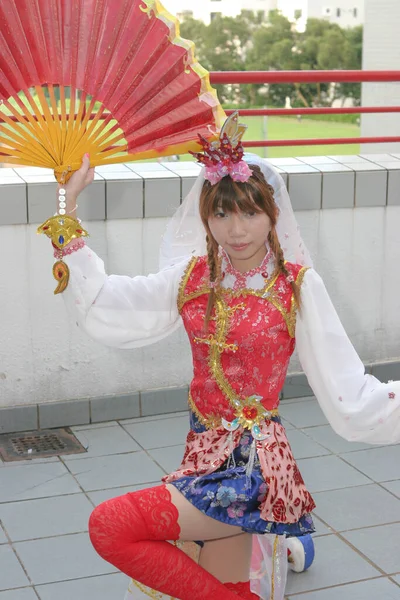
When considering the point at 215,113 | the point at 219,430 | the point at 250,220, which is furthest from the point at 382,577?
the point at 215,113

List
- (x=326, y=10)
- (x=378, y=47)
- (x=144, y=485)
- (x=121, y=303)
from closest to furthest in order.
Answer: (x=121, y=303) → (x=144, y=485) → (x=378, y=47) → (x=326, y=10)

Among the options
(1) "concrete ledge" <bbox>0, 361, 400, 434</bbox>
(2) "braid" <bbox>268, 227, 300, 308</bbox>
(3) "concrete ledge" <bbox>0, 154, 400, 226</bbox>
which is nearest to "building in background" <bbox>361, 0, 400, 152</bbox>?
(3) "concrete ledge" <bbox>0, 154, 400, 226</bbox>

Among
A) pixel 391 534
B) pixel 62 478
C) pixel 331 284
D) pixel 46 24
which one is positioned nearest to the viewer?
pixel 46 24

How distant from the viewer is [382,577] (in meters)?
3.71

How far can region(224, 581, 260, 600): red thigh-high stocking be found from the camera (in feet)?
10.5

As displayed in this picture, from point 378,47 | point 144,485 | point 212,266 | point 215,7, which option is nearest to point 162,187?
point 144,485

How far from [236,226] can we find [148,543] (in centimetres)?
103

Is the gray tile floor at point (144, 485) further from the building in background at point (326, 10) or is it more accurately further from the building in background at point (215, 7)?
the building in background at point (215, 7)

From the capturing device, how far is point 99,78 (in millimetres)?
2871

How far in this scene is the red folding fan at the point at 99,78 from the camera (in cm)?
279

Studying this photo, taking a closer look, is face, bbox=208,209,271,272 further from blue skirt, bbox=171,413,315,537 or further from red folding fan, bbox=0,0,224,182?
blue skirt, bbox=171,413,315,537

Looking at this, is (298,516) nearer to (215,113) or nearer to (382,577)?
(382,577)

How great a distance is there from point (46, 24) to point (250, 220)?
0.86 metres

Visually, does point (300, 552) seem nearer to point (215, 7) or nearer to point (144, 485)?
point (144, 485)
